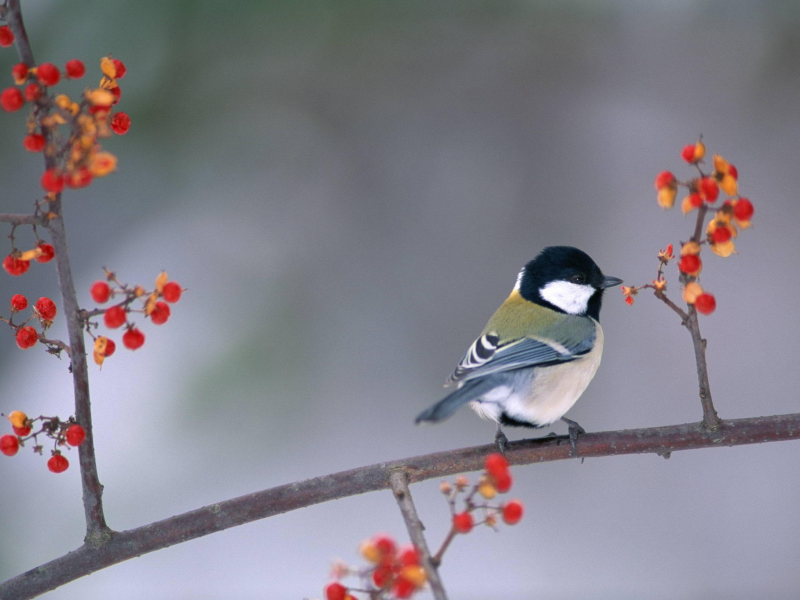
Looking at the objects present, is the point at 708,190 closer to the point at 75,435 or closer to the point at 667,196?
the point at 667,196

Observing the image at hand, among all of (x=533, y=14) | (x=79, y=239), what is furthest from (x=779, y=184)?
(x=79, y=239)

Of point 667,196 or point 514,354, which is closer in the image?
point 667,196

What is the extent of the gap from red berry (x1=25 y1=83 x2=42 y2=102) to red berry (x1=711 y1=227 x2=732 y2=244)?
0.48 meters

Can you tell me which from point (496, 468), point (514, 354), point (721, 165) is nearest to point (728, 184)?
point (721, 165)

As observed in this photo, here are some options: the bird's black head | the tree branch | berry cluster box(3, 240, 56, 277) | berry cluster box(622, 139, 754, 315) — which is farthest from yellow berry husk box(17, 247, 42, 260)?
the bird's black head

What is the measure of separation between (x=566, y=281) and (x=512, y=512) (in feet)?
1.90

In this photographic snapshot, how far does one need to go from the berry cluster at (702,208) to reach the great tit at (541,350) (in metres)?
0.27

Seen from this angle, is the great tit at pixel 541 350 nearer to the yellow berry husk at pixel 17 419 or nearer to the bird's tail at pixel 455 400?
the bird's tail at pixel 455 400

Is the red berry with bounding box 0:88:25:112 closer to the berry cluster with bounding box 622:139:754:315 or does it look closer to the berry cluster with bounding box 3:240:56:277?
the berry cluster with bounding box 3:240:56:277

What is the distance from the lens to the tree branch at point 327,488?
2.03 ft

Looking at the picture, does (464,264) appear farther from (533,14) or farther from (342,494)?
(342,494)

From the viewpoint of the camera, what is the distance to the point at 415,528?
481 millimetres

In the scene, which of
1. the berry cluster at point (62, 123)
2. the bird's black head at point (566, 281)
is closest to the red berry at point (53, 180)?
the berry cluster at point (62, 123)

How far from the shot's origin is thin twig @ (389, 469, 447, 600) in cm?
42
